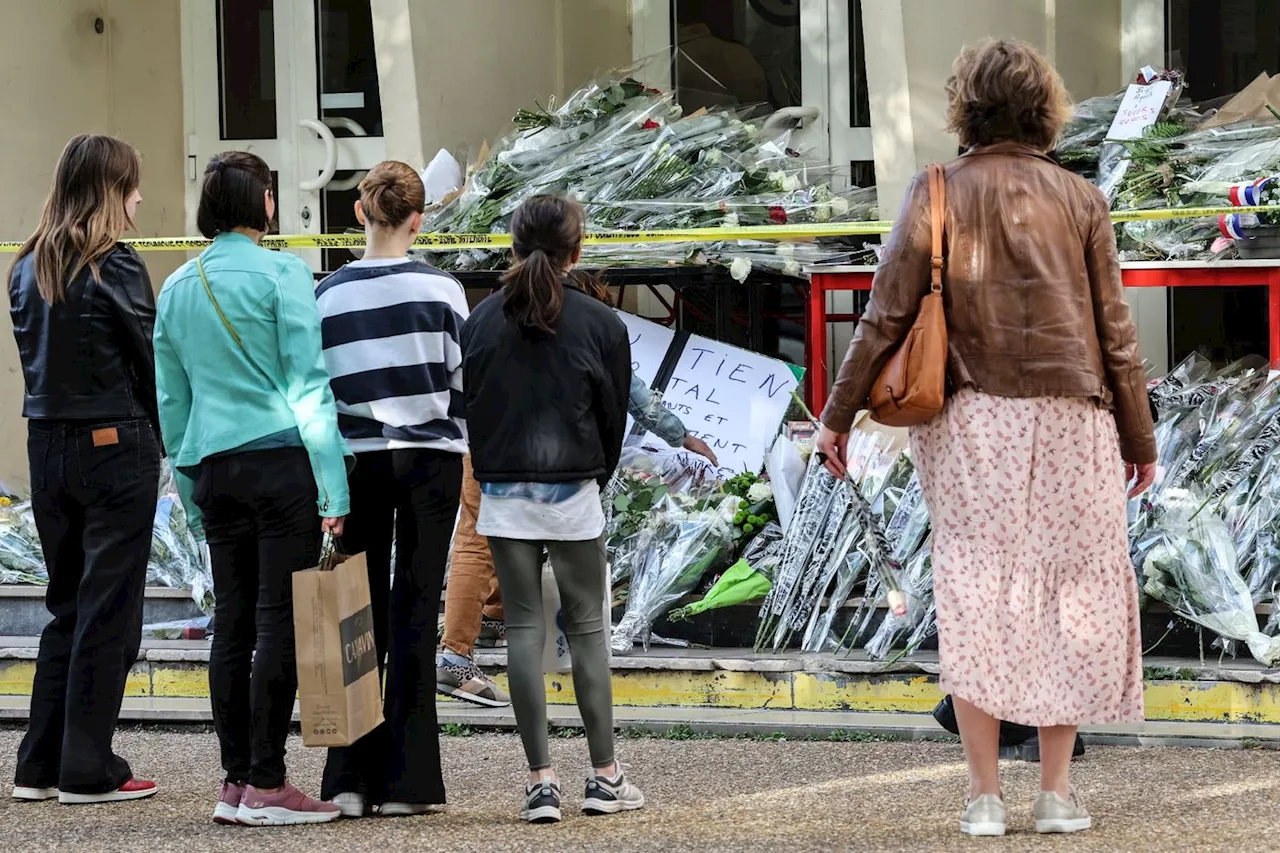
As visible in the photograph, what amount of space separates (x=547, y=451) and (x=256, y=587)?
2.57 ft

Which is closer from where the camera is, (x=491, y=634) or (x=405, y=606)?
(x=405, y=606)

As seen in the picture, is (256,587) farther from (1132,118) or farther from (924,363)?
(1132,118)

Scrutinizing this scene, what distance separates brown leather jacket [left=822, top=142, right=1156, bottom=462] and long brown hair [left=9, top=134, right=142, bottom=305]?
192 cm

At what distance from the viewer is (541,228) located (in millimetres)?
4297

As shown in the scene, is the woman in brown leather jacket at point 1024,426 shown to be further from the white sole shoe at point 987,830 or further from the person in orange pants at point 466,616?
the person in orange pants at point 466,616

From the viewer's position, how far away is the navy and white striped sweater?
4301 mm

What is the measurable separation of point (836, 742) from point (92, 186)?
253 cm

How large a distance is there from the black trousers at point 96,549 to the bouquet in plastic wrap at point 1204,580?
285 cm

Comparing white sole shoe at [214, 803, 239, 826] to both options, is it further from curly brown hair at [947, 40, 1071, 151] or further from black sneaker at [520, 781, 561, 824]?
curly brown hair at [947, 40, 1071, 151]

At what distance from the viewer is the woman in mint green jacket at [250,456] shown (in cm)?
422

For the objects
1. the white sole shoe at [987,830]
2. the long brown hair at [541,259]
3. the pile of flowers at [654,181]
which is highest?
the pile of flowers at [654,181]

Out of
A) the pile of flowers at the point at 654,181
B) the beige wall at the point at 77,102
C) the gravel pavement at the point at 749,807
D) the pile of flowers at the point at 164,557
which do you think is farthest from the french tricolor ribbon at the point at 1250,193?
the beige wall at the point at 77,102

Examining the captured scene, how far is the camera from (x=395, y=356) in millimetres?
4312

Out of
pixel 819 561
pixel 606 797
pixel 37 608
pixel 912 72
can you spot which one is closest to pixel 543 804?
pixel 606 797
